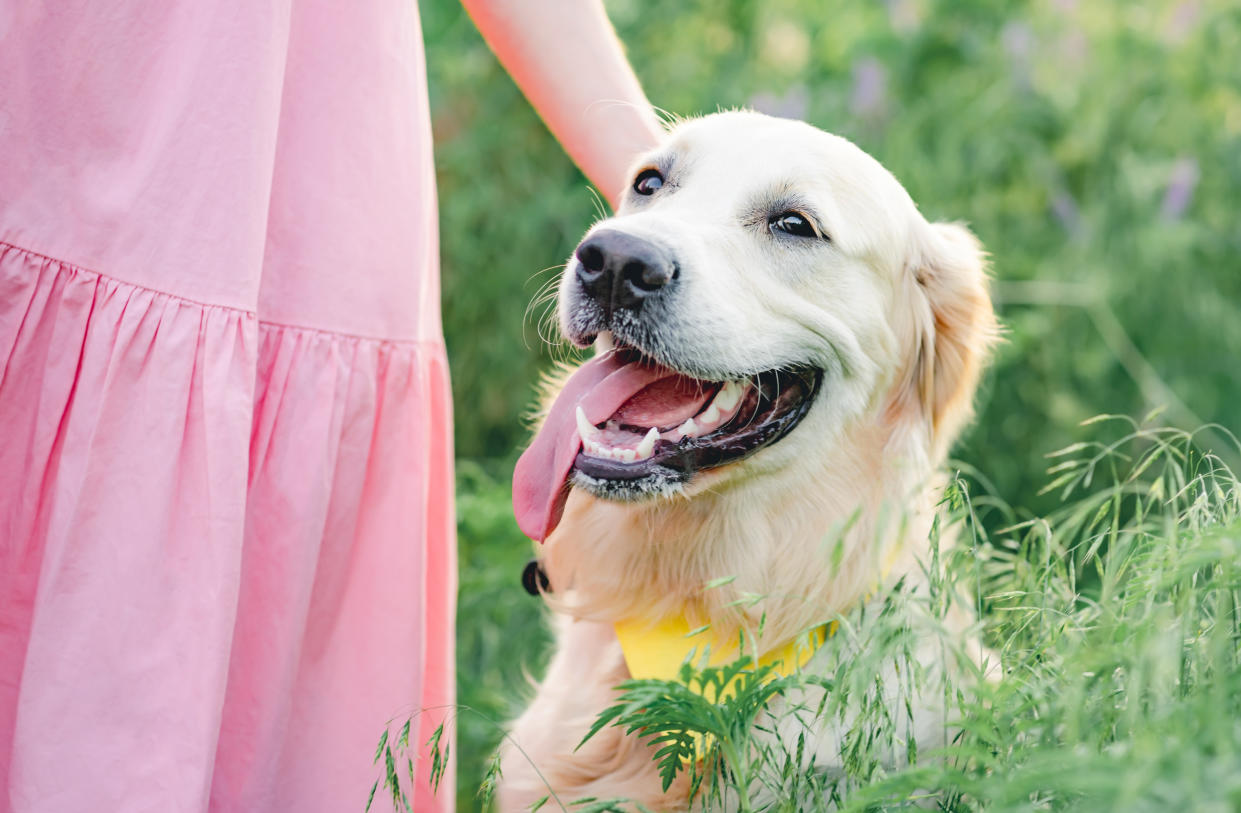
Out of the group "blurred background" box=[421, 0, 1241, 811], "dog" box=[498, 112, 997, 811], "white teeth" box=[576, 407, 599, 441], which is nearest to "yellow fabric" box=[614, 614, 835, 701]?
"dog" box=[498, 112, 997, 811]

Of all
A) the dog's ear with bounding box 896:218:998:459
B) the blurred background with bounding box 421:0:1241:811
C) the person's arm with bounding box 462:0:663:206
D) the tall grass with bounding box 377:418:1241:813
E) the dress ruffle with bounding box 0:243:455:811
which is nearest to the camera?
the tall grass with bounding box 377:418:1241:813

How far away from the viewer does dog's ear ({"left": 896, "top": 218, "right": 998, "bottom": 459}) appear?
2.20 metres

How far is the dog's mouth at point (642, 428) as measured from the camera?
70.6 inches

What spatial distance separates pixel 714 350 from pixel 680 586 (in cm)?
49

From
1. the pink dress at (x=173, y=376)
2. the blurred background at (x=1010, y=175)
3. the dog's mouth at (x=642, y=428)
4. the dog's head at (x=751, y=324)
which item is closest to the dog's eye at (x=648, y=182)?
the dog's head at (x=751, y=324)

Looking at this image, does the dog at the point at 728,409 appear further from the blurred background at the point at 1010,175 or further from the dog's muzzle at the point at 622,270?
the blurred background at the point at 1010,175

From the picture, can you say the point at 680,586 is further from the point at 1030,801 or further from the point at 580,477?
the point at 1030,801

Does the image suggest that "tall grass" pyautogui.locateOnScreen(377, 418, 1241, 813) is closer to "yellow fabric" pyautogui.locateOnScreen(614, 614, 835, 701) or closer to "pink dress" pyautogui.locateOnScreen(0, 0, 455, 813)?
"yellow fabric" pyautogui.locateOnScreen(614, 614, 835, 701)

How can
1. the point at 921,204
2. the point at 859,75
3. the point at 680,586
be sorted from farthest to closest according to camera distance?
the point at 859,75 → the point at 921,204 → the point at 680,586

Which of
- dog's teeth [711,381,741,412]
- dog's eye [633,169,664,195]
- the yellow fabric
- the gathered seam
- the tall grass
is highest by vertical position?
dog's eye [633,169,664,195]

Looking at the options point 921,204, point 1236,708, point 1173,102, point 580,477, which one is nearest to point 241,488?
point 580,477

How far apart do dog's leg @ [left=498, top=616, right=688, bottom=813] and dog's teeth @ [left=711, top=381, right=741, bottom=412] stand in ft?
1.78

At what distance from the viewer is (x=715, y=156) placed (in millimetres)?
2137

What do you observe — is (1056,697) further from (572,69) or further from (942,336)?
(572,69)
